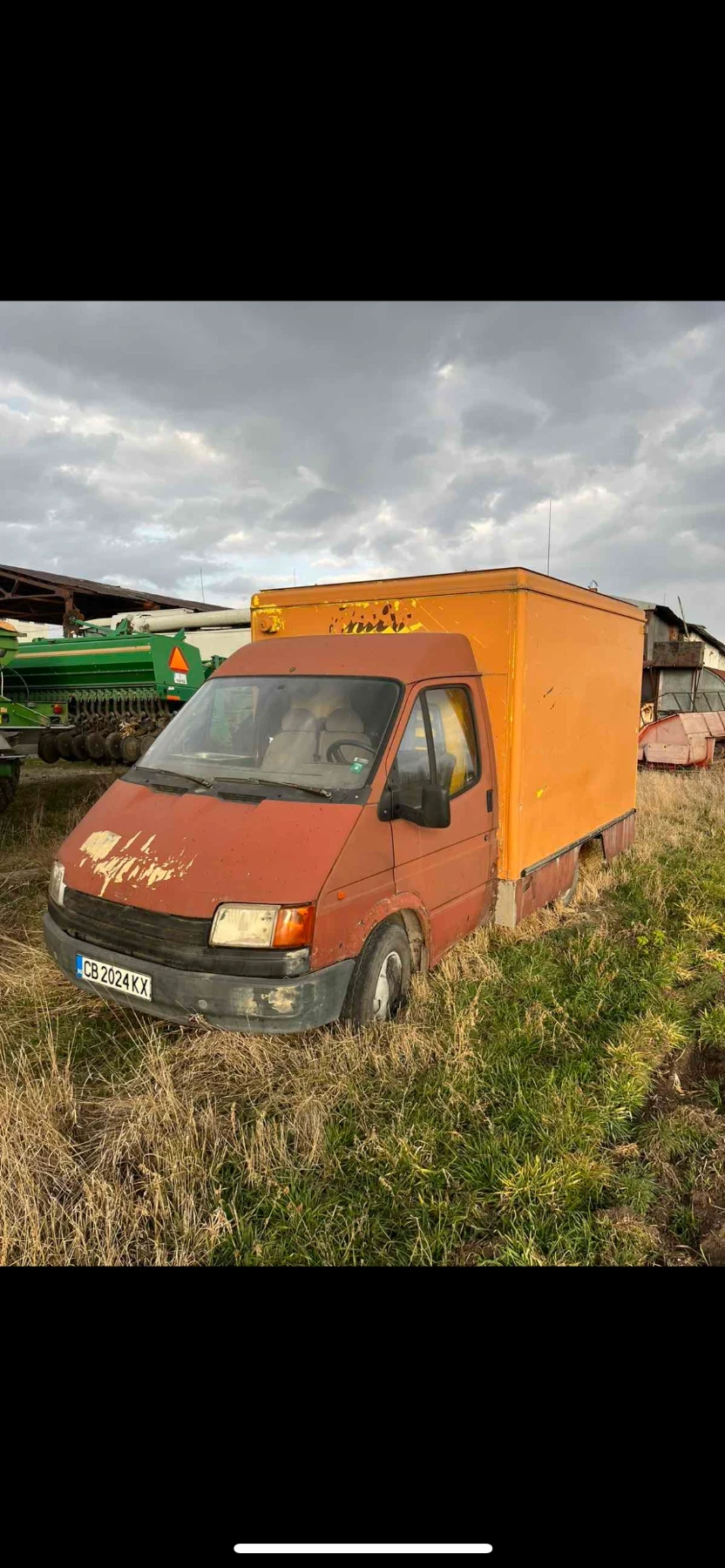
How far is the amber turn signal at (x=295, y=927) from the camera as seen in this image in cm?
288

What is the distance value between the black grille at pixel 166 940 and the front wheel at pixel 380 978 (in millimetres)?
386

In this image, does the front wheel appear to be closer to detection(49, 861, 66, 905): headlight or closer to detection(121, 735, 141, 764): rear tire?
detection(49, 861, 66, 905): headlight

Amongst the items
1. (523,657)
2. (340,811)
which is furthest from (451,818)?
(523,657)

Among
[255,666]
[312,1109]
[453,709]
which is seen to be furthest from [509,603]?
[312,1109]

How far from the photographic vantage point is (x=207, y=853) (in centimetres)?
312

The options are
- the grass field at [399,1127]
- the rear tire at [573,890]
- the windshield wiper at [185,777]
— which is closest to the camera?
the grass field at [399,1127]

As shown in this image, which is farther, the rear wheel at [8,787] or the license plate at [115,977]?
the rear wheel at [8,787]

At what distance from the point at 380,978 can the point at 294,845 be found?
0.80 metres

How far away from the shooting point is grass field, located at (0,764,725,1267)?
89.4 inches

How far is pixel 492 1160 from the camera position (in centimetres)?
259

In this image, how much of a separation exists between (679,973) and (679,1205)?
6.73 ft

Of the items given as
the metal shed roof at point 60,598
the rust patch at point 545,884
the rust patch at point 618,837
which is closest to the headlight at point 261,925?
the rust patch at point 545,884

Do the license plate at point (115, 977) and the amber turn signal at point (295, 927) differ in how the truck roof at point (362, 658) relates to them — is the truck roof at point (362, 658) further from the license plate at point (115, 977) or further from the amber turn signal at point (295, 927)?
the license plate at point (115, 977)

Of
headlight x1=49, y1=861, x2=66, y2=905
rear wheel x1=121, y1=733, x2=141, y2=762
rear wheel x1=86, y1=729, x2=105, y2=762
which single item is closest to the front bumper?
headlight x1=49, y1=861, x2=66, y2=905
